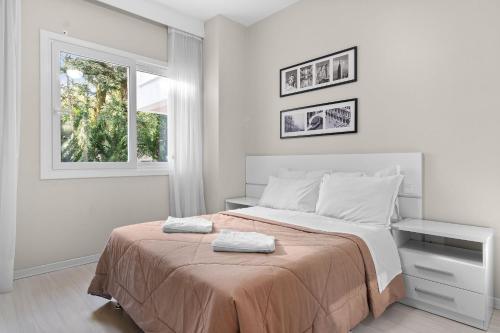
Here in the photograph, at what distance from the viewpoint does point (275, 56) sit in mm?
3621

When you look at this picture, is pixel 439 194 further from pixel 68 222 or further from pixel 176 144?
pixel 68 222

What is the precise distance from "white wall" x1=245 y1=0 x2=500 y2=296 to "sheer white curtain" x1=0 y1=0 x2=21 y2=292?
107 inches

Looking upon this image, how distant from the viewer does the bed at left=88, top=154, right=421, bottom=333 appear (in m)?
1.25

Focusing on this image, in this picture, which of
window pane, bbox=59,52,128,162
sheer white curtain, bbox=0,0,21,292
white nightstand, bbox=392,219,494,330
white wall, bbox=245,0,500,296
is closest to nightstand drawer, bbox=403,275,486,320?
white nightstand, bbox=392,219,494,330

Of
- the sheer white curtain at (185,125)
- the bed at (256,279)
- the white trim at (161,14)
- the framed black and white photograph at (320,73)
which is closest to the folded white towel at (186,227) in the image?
the bed at (256,279)

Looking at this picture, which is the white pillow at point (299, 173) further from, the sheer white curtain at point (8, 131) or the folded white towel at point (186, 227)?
the sheer white curtain at point (8, 131)

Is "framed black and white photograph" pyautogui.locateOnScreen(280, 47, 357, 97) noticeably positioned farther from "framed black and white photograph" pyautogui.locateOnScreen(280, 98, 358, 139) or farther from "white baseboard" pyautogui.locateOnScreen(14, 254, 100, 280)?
"white baseboard" pyautogui.locateOnScreen(14, 254, 100, 280)

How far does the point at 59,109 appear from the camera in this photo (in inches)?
111

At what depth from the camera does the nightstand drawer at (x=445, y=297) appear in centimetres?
185

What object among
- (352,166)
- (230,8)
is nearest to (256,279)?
(352,166)

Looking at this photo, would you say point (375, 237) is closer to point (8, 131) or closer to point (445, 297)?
point (445, 297)

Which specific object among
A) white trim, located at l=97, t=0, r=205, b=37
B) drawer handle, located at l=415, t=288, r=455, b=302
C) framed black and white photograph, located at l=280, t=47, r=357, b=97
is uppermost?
white trim, located at l=97, t=0, r=205, b=37

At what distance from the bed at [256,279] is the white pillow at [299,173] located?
758mm

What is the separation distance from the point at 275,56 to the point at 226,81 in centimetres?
68
